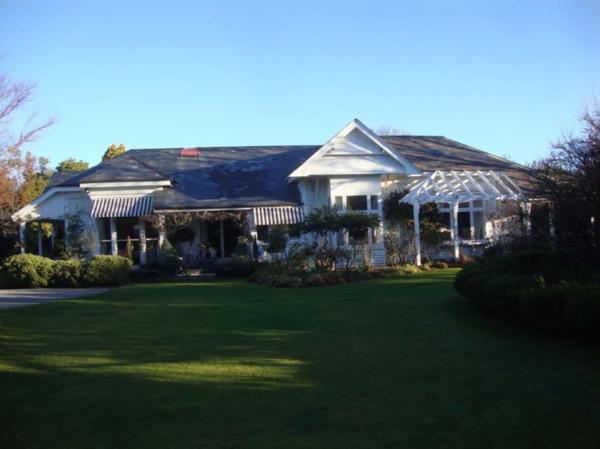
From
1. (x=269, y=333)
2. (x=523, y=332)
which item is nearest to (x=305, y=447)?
(x=269, y=333)

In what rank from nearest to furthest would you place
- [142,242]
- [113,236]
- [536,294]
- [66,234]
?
[536,294], [142,242], [66,234], [113,236]

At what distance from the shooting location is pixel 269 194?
25172 millimetres

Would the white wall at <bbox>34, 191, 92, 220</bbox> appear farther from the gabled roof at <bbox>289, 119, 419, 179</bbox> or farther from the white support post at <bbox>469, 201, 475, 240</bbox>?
the white support post at <bbox>469, 201, 475, 240</bbox>

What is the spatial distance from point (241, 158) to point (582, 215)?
2015 cm

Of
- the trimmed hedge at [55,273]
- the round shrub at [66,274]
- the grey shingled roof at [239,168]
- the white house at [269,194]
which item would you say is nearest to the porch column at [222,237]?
the white house at [269,194]

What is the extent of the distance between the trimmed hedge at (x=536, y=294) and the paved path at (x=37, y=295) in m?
11.0

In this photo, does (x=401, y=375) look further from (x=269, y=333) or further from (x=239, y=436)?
(x=269, y=333)

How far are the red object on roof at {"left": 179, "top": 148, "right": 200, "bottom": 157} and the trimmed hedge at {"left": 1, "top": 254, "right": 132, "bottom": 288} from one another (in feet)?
35.2

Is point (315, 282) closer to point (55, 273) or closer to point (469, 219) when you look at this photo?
point (55, 273)

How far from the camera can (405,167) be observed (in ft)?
77.5

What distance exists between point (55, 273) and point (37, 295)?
111 inches

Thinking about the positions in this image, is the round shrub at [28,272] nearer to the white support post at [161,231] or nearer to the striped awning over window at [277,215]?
the white support post at [161,231]

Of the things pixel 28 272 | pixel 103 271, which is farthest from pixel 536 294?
pixel 28 272

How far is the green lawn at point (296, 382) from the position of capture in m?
5.26
